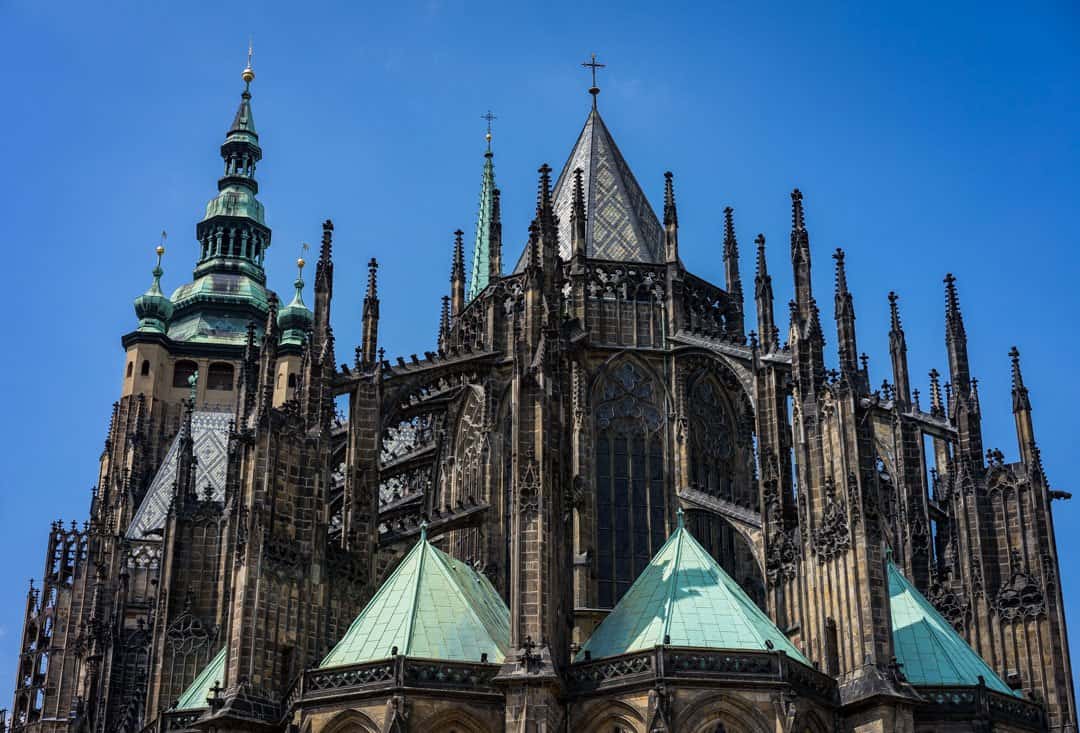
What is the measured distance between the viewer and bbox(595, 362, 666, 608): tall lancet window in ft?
148

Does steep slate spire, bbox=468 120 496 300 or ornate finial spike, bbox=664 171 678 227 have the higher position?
steep slate spire, bbox=468 120 496 300

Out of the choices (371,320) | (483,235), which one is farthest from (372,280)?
(483,235)

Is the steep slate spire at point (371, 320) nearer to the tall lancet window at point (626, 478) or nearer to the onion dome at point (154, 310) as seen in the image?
the tall lancet window at point (626, 478)

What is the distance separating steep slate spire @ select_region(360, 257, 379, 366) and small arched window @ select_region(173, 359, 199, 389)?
40.5m

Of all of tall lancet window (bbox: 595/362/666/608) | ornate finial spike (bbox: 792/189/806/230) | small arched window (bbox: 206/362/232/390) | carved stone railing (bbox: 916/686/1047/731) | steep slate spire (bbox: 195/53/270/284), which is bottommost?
carved stone railing (bbox: 916/686/1047/731)

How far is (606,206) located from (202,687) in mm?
21082

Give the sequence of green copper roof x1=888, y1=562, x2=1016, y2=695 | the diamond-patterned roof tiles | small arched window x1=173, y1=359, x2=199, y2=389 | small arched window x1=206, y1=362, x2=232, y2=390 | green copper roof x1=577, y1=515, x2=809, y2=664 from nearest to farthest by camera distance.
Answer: green copper roof x1=577, y1=515, x2=809, y2=664 < green copper roof x1=888, y1=562, x2=1016, y2=695 < the diamond-patterned roof tiles < small arched window x1=173, y1=359, x2=199, y2=389 < small arched window x1=206, y1=362, x2=232, y2=390

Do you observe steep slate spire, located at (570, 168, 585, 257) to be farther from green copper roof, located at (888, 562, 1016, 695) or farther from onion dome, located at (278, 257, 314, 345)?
onion dome, located at (278, 257, 314, 345)

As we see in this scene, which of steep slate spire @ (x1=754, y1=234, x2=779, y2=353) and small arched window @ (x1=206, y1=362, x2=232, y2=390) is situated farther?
small arched window @ (x1=206, y1=362, x2=232, y2=390)

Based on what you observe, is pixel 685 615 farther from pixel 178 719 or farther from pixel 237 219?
pixel 237 219

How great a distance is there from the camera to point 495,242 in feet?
180

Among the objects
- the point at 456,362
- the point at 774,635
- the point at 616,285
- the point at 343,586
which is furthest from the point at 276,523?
the point at 616,285

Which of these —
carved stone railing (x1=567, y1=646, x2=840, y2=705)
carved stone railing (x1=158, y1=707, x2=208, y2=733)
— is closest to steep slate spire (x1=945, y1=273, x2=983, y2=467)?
carved stone railing (x1=567, y1=646, x2=840, y2=705)

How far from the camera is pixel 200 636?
1826 inches
